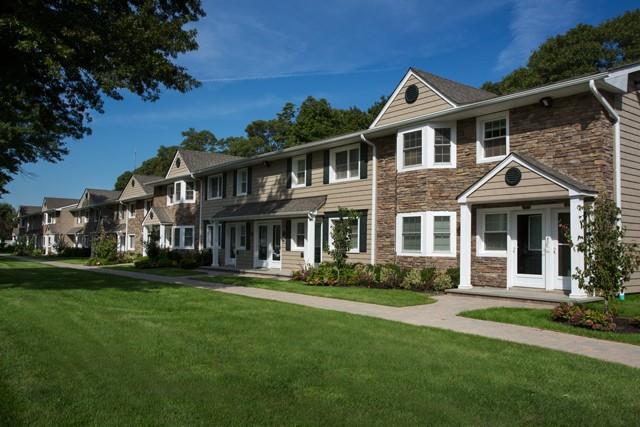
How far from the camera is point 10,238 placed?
103312 mm

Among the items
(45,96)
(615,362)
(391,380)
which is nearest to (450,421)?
(391,380)

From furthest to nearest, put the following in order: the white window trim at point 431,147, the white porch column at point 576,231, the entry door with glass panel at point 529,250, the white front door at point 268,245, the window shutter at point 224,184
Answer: the window shutter at point 224,184, the white front door at point 268,245, the white window trim at point 431,147, the entry door with glass panel at point 529,250, the white porch column at point 576,231

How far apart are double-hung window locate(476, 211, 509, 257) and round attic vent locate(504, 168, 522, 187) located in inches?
60.4

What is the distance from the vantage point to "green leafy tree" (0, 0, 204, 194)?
12234 millimetres

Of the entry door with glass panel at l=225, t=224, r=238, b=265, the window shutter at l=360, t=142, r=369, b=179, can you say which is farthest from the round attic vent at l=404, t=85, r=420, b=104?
the entry door with glass panel at l=225, t=224, r=238, b=265

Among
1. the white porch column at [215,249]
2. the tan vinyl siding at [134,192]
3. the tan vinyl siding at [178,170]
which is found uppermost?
the tan vinyl siding at [178,170]

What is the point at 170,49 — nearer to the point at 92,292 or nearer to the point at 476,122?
the point at 92,292

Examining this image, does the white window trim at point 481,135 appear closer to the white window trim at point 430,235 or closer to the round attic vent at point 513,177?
the round attic vent at point 513,177

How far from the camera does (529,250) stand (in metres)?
14.5

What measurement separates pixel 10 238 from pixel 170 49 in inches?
4221

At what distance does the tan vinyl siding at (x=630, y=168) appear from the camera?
13.4 m

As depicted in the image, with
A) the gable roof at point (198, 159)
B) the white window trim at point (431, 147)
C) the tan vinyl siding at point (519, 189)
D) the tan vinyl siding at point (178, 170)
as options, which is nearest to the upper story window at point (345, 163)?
the white window trim at point (431, 147)

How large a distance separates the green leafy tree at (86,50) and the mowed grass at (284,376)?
6.70 m

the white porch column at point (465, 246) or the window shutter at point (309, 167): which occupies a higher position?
the window shutter at point (309, 167)
